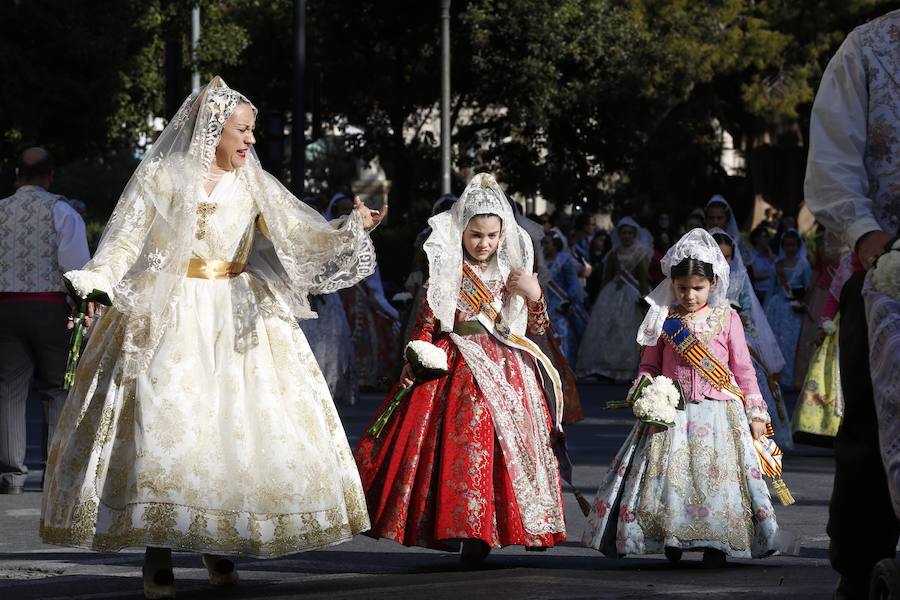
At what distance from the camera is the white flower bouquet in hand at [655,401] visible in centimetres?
810

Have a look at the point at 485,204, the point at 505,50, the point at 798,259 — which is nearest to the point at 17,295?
the point at 485,204

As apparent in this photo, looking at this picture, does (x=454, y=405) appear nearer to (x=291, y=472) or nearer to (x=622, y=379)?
(x=291, y=472)

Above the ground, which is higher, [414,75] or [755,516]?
[414,75]

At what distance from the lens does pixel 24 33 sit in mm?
28438

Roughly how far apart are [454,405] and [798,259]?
11.4 meters

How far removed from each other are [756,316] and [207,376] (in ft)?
18.8

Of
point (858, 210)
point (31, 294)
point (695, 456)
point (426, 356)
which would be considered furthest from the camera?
point (31, 294)

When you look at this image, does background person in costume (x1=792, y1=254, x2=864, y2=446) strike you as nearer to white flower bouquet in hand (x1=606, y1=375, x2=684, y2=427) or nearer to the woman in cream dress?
white flower bouquet in hand (x1=606, y1=375, x2=684, y2=427)

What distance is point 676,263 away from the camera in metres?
8.59

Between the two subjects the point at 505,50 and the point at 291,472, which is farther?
the point at 505,50

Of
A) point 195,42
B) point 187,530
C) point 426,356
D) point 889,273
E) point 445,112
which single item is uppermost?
point 195,42

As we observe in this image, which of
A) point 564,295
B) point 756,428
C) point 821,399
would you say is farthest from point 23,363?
point 564,295

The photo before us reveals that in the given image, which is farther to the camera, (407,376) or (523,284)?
(523,284)

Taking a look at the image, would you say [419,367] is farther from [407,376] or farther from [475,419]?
[475,419]
